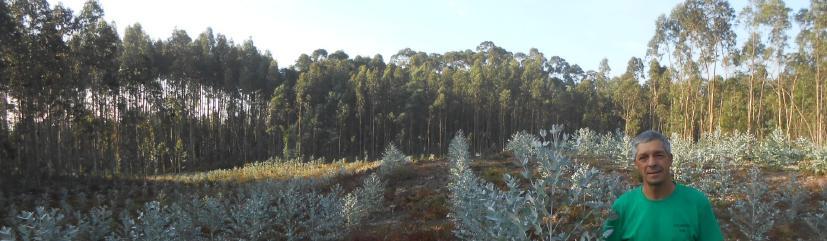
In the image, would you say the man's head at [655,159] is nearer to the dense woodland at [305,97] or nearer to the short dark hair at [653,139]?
the short dark hair at [653,139]

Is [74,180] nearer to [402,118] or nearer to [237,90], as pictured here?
[237,90]

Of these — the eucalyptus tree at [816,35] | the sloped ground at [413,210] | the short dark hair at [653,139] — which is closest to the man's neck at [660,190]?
the short dark hair at [653,139]

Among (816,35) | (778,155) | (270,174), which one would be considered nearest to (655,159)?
(778,155)

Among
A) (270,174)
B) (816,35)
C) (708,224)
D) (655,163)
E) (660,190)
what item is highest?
(816,35)

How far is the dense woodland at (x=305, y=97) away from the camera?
863 inches

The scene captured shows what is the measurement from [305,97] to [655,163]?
154ft

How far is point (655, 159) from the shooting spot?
2.37m

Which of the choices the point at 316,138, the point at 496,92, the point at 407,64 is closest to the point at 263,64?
the point at 316,138

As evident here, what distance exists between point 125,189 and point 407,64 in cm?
6524

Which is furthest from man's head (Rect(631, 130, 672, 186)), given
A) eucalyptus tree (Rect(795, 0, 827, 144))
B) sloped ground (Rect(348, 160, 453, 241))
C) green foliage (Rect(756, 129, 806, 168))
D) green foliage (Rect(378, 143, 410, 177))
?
eucalyptus tree (Rect(795, 0, 827, 144))

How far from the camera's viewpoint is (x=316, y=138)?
49906 millimetres

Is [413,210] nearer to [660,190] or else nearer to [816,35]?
[660,190]

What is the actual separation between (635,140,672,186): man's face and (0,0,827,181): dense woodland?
70.1ft

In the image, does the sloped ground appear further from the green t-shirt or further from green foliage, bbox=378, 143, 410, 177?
the green t-shirt
